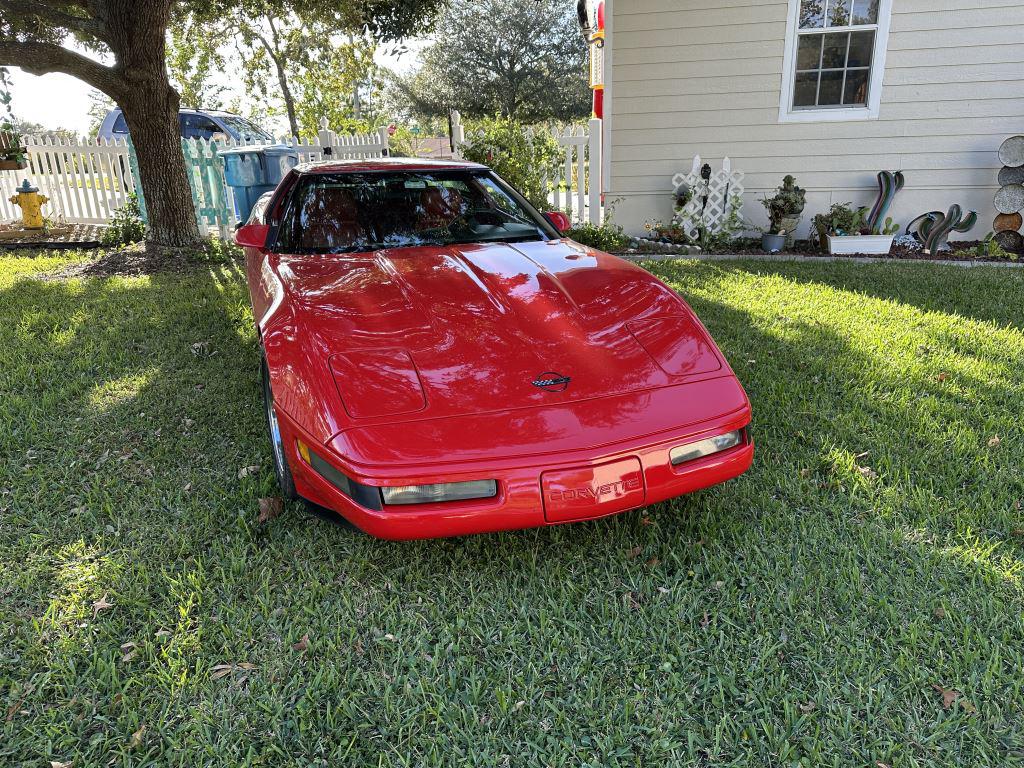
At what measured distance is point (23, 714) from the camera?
186 cm

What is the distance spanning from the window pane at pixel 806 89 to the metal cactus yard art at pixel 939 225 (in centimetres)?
183

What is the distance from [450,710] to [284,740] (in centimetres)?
45

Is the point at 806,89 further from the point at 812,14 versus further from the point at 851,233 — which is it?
the point at 851,233

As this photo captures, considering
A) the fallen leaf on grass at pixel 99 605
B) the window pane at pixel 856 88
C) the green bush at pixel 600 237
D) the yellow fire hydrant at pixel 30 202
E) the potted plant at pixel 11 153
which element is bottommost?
the fallen leaf on grass at pixel 99 605

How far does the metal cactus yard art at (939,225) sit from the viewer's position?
24.4 ft

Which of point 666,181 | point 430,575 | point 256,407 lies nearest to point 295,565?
point 430,575

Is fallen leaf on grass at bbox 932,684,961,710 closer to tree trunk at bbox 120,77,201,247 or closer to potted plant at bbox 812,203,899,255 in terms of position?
potted plant at bbox 812,203,899,255

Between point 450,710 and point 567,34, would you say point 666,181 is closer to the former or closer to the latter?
point 450,710

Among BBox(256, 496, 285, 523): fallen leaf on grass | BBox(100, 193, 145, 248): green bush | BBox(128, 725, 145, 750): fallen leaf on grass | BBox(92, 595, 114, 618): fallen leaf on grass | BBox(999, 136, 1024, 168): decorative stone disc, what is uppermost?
BBox(999, 136, 1024, 168): decorative stone disc

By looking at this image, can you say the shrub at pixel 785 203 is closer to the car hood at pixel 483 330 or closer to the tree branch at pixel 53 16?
the car hood at pixel 483 330

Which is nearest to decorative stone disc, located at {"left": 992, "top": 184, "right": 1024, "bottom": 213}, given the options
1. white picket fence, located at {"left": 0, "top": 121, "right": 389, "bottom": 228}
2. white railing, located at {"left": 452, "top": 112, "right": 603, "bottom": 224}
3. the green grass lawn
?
white railing, located at {"left": 452, "top": 112, "right": 603, "bottom": 224}

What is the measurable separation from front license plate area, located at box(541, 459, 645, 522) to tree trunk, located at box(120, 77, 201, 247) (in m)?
7.30

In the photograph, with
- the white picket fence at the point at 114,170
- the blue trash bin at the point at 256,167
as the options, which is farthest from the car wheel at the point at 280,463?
the white picket fence at the point at 114,170

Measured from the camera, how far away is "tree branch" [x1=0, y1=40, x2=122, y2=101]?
666cm
